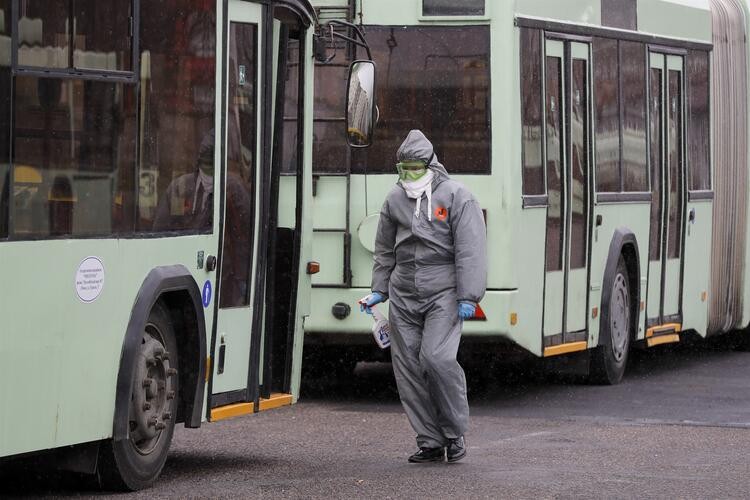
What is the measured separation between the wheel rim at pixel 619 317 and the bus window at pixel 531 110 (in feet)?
6.01

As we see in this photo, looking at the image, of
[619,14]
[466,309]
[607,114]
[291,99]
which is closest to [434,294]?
[466,309]

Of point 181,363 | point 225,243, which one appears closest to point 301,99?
point 225,243

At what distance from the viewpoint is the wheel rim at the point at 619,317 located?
51.3ft

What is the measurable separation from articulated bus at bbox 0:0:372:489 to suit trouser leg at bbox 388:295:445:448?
0.68 metres

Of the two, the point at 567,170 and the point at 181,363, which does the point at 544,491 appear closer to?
the point at 181,363

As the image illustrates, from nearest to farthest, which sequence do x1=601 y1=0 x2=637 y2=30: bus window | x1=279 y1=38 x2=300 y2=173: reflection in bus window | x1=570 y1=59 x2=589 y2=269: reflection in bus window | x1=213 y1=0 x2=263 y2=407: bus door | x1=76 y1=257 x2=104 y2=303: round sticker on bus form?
x1=76 y1=257 x2=104 y2=303: round sticker on bus, x1=213 y1=0 x2=263 y2=407: bus door, x1=279 y1=38 x2=300 y2=173: reflection in bus window, x1=570 y1=59 x2=589 y2=269: reflection in bus window, x1=601 y1=0 x2=637 y2=30: bus window

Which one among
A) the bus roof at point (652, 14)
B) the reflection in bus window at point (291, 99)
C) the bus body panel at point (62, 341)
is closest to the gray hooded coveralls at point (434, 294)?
the reflection in bus window at point (291, 99)

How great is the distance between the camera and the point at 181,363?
9.73 metres

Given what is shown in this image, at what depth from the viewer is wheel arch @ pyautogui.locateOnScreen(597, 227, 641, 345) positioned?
15.5 m

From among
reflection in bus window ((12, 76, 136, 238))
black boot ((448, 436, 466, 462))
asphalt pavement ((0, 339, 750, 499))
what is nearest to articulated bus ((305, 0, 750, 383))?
asphalt pavement ((0, 339, 750, 499))

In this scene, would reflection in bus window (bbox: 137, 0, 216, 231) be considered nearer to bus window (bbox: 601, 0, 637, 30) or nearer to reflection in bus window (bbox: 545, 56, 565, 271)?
reflection in bus window (bbox: 545, 56, 565, 271)

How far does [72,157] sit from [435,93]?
5.49 m

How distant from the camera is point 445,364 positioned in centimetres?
1055

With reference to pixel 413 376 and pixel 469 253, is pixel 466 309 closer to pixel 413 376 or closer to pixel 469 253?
pixel 469 253
